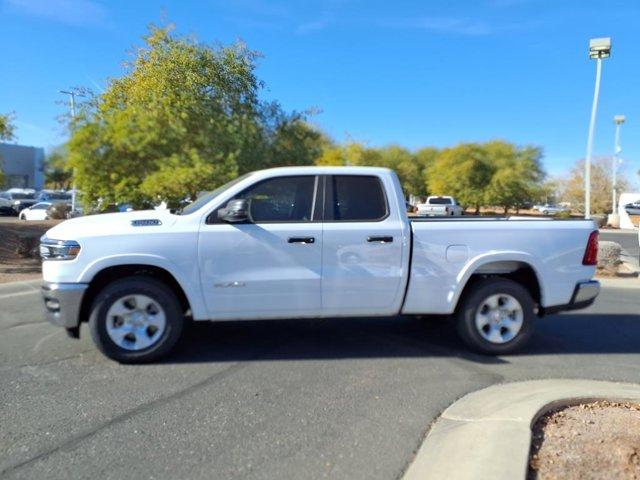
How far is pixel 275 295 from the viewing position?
553 centimetres

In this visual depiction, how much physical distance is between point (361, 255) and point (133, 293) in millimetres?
2158

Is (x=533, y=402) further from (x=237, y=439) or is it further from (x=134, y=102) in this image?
(x=134, y=102)

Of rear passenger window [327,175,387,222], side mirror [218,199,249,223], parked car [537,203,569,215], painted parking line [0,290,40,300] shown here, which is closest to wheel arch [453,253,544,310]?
rear passenger window [327,175,387,222]

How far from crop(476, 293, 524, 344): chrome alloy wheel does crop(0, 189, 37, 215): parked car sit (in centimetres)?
3957

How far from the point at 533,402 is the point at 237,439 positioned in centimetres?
225

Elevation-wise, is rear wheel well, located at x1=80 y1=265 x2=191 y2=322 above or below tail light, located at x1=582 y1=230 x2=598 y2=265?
below

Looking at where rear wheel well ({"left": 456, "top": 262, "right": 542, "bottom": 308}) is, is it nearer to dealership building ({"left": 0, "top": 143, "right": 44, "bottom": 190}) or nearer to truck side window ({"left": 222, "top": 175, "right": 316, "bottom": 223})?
truck side window ({"left": 222, "top": 175, "right": 316, "bottom": 223})

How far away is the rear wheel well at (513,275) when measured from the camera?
19.3 feet

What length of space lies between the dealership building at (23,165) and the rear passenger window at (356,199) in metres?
66.0

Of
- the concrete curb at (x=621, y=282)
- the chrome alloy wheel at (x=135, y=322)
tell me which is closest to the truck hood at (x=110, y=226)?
the chrome alloy wheel at (x=135, y=322)

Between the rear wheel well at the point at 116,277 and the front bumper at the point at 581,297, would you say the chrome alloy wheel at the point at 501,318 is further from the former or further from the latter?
the rear wheel well at the point at 116,277

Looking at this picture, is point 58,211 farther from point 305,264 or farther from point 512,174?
point 512,174

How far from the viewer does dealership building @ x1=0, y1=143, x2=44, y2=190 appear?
6425cm

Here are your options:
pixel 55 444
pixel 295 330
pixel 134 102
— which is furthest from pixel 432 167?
pixel 55 444
